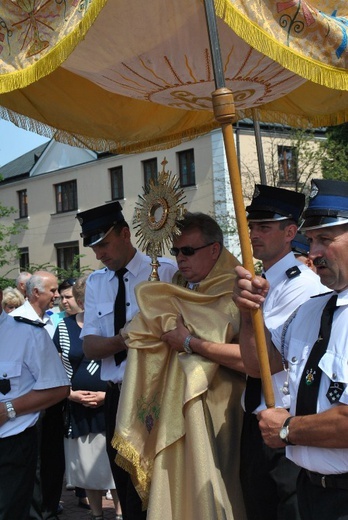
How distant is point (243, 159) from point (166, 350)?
73.1ft

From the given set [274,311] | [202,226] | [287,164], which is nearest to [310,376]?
[274,311]

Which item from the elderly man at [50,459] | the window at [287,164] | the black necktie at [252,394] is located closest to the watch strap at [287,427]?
the black necktie at [252,394]

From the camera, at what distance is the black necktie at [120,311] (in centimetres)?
466

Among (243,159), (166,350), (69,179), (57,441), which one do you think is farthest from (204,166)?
(166,350)

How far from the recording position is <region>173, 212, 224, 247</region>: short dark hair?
4.20m

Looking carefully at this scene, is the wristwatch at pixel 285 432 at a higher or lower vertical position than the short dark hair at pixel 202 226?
lower

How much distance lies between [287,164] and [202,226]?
20234 mm

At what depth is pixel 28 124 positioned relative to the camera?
180 inches

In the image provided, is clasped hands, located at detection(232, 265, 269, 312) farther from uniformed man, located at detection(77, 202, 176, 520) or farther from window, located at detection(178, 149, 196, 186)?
window, located at detection(178, 149, 196, 186)

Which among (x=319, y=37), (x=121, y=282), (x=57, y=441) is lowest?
(x=57, y=441)

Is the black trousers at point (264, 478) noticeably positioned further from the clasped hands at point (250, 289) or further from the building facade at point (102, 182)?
the building facade at point (102, 182)

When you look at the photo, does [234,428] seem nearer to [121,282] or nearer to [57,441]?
[121,282]

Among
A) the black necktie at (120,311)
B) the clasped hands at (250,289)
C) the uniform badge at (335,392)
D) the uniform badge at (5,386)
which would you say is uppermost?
the clasped hands at (250,289)

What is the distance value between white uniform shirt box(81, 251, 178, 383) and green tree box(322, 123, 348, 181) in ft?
59.3
